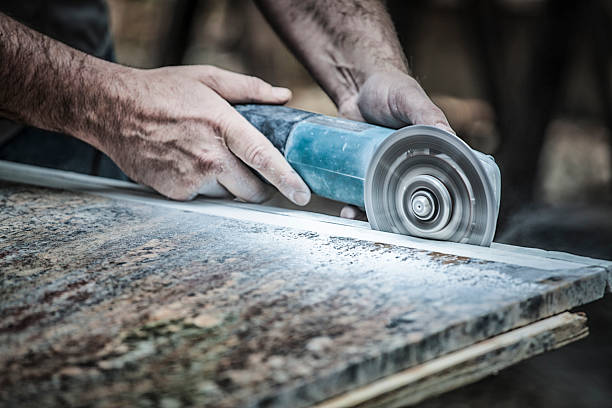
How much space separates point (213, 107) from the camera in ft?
5.24

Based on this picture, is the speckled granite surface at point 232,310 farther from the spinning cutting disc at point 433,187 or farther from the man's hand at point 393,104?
the man's hand at point 393,104

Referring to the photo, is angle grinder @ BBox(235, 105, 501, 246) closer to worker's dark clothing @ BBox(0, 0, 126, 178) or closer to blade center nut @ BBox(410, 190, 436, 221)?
blade center nut @ BBox(410, 190, 436, 221)

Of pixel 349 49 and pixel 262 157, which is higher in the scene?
pixel 349 49

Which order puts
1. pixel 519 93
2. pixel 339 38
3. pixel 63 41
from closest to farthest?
1. pixel 339 38
2. pixel 63 41
3. pixel 519 93

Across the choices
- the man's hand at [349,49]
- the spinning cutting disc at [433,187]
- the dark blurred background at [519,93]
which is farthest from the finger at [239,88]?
the dark blurred background at [519,93]

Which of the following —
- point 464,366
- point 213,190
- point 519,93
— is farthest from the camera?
point 519,93

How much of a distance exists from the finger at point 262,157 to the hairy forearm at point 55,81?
32 cm

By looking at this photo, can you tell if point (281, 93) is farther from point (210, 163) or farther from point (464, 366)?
point (464, 366)

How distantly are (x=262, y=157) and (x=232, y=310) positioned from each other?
694 mm

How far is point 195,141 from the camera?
161cm

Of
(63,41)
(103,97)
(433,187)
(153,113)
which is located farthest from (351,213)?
(63,41)

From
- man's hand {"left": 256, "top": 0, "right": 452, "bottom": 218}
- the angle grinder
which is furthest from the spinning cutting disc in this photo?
man's hand {"left": 256, "top": 0, "right": 452, "bottom": 218}

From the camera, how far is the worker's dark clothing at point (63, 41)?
2303 mm

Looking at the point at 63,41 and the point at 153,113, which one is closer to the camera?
the point at 153,113
